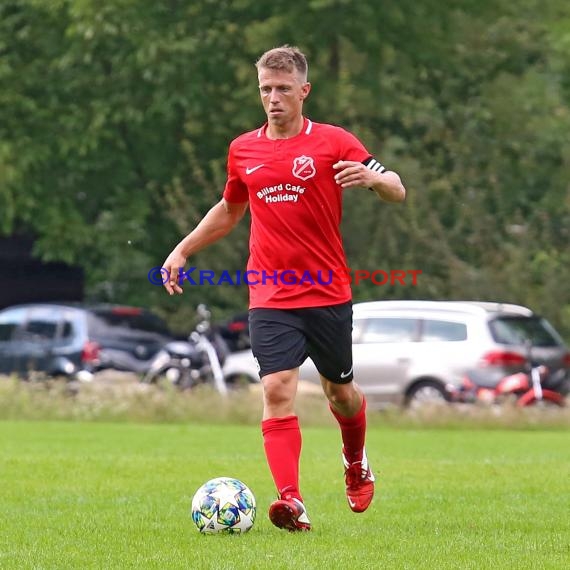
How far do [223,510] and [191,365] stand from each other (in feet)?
54.5

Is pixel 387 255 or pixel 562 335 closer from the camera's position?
pixel 562 335

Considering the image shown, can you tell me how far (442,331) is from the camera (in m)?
21.8

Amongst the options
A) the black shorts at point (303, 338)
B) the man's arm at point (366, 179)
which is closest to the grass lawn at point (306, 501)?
the black shorts at point (303, 338)

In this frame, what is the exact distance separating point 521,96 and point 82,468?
23.0m

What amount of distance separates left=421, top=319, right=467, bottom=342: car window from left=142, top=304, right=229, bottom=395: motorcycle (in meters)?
3.54

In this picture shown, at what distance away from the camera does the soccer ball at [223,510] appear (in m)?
7.99

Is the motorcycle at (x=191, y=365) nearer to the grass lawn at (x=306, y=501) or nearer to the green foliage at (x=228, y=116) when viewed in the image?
the green foliage at (x=228, y=116)

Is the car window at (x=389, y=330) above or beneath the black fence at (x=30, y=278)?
Result: above

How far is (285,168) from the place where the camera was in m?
8.25

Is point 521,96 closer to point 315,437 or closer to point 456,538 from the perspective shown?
point 315,437

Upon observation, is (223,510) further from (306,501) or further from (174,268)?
(306,501)

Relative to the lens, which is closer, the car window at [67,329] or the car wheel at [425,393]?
the car wheel at [425,393]

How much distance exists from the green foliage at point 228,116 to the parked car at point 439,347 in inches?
238

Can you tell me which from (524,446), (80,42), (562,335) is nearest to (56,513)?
(524,446)
